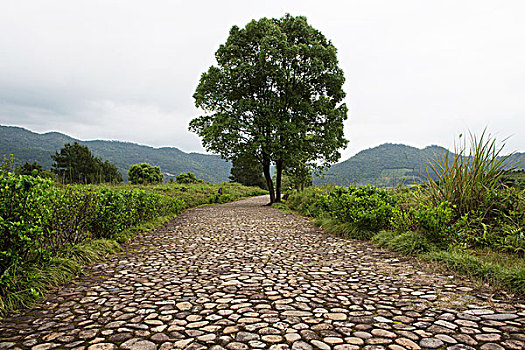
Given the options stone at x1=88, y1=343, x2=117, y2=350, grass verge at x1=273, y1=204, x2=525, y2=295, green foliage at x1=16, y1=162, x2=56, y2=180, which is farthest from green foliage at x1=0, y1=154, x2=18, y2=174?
grass verge at x1=273, y1=204, x2=525, y2=295

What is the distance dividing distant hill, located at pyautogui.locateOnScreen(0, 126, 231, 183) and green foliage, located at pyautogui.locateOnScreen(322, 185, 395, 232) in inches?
3215

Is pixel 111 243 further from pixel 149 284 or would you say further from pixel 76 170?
pixel 76 170

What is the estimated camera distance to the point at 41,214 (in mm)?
3572

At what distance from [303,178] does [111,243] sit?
44.4 ft

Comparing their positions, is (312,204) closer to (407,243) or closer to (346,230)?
(346,230)

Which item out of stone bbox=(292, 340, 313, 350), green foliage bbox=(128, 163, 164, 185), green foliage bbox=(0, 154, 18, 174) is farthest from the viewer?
green foliage bbox=(128, 163, 164, 185)

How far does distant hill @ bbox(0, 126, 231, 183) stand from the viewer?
9528 cm

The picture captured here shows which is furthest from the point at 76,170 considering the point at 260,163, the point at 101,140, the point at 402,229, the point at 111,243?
the point at 101,140

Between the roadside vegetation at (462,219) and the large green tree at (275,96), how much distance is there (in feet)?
28.4

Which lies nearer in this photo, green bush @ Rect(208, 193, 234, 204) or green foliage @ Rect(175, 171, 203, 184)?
green bush @ Rect(208, 193, 234, 204)

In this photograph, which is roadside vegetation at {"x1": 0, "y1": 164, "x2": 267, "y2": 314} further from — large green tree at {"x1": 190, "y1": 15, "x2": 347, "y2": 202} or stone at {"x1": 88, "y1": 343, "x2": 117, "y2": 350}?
large green tree at {"x1": 190, "y1": 15, "x2": 347, "y2": 202}

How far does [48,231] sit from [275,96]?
14.3 meters

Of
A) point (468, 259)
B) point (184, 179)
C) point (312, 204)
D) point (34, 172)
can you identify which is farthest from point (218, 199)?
point (184, 179)

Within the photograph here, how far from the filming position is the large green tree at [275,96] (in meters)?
15.3
